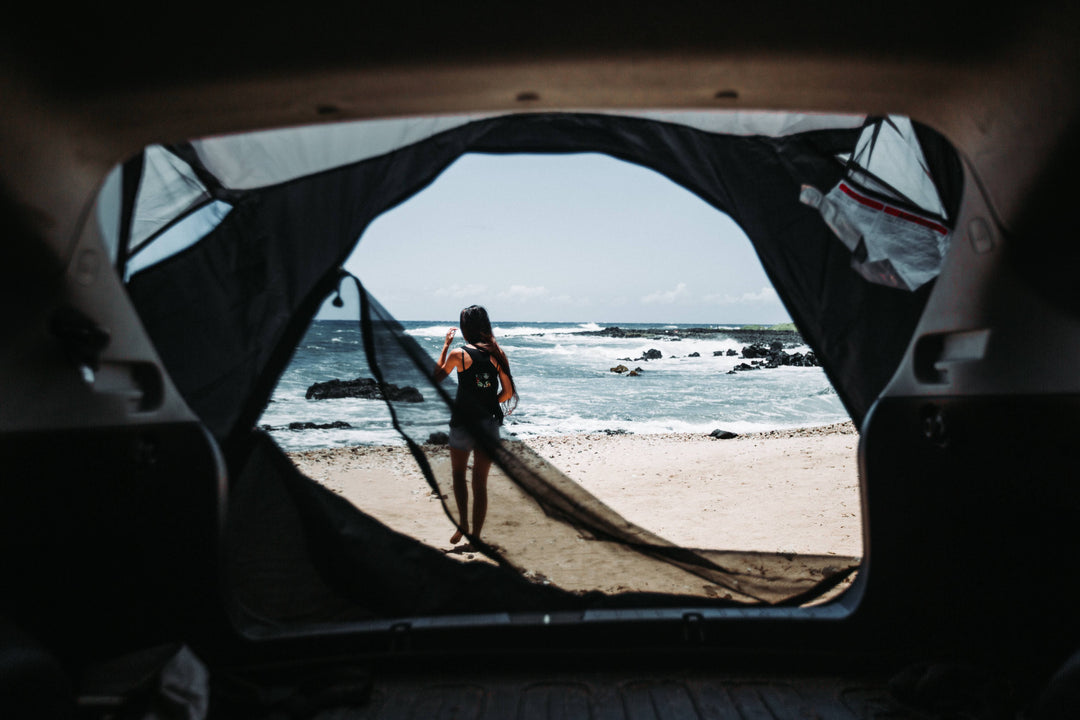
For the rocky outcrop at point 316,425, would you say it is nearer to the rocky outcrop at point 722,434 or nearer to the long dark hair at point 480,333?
the long dark hair at point 480,333

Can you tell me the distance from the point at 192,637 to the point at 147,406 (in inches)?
33.8

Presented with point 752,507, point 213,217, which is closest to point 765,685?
point 213,217

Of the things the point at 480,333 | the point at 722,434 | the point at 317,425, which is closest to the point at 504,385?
the point at 480,333

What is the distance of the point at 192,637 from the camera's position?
235 cm

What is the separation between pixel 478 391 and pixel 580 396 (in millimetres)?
16282

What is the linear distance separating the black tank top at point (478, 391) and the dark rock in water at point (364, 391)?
0.17m

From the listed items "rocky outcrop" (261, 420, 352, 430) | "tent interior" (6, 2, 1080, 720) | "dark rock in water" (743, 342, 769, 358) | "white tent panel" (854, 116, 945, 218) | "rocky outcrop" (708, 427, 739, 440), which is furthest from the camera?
"dark rock in water" (743, 342, 769, 358)

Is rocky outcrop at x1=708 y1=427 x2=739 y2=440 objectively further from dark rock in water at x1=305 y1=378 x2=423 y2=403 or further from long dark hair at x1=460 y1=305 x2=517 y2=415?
dark rock in water at x1=305 y1=378 x2=423 y2=403

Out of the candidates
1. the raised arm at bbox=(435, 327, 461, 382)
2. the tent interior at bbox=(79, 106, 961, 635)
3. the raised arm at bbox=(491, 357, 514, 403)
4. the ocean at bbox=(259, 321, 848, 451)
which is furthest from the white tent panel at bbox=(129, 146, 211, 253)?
the raised arm at bbox=(491, 357, 514, 403)

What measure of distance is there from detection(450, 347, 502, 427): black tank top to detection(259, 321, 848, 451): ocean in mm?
58

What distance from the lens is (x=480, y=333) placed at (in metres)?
3.40

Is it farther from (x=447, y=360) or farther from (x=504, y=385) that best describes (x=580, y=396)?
(x=447, y=360)

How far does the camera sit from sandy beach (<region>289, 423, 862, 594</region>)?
2.63m

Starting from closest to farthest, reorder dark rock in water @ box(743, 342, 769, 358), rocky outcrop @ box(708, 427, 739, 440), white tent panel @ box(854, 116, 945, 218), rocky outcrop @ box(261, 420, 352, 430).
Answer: white tent panel @ box(854, 116, 945, 218) < rocky outcrop @ box(261, 420, 352, 430) < rocky outcrop @ box(708, 427, 739, 440) < dark rock in water @ box(743, 342, 769, 358)
